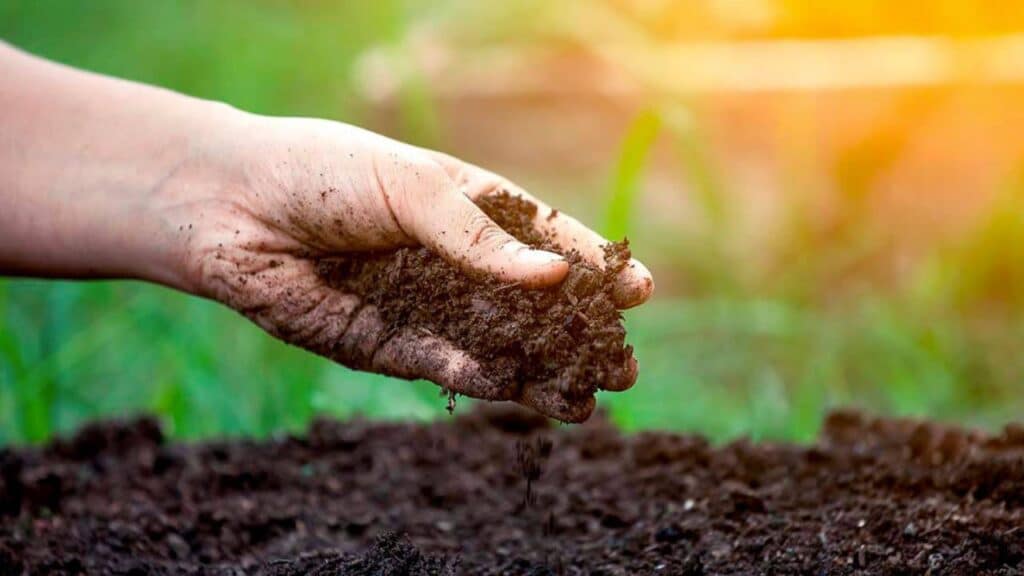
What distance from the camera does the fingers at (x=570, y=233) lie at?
1.55 meters

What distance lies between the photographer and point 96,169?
1868mm

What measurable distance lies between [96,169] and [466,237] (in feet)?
2.35

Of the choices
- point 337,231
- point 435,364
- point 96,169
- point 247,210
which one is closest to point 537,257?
point 435,364

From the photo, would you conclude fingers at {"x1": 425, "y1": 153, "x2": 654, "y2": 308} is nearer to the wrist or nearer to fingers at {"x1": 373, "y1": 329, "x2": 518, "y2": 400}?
fingers at {"x1": 373, "y1": 329, "x2": 518, "y2": 400}

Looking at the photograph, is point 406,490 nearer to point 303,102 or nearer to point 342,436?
point 342,436

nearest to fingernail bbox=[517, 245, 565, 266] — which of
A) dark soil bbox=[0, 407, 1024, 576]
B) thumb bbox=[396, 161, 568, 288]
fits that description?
thumb bbox=[396, 161, 568, 288]

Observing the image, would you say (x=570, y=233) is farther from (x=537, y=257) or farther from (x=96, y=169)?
(x=96, y=169)

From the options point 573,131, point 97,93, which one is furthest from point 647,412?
point 573,131

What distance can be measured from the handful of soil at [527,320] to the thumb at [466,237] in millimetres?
30

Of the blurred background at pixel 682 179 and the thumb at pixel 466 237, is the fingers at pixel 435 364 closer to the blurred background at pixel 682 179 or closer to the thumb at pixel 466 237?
the thumb at pixel 466 237

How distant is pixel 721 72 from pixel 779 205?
60 cm

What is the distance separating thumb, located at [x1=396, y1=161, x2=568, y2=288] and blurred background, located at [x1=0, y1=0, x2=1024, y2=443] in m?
0.94

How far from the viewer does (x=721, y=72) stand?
437 cm

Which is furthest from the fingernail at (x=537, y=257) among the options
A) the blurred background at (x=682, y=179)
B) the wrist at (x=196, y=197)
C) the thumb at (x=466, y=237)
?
the blurred background at (x=682, y=179)
